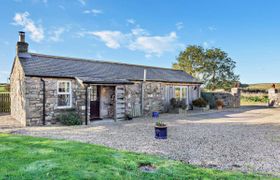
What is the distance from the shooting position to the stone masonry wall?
38.5 ft

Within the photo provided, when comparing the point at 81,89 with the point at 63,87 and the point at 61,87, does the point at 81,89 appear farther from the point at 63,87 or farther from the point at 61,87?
the point at 61,87

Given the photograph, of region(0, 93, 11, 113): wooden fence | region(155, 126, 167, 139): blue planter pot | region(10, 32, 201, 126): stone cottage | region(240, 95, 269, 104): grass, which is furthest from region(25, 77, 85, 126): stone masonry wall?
region(240, 95, 269, 104): grass

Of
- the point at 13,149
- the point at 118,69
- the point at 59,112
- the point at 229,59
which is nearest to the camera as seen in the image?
the point at 13,149

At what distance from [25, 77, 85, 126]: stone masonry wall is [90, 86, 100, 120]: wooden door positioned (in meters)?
1.25

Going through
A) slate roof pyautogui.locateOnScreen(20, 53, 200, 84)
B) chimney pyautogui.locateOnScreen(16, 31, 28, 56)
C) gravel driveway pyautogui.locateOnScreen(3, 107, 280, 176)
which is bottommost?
gravel driveway pyautogui.locateOnScreen(3, 107, 280, 176)

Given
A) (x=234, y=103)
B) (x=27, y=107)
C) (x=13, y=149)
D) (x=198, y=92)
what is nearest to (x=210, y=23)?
(x=198, y=92)

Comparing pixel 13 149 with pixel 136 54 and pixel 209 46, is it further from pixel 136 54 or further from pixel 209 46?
pixel 209 46

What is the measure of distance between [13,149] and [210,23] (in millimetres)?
20363

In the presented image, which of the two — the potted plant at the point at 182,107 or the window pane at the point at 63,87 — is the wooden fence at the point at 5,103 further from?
the potted plant at the point at 182,107

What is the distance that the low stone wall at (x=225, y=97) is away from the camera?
2381cm

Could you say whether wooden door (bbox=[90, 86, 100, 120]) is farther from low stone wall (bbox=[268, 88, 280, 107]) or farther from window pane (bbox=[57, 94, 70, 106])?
low stone wall (bbox=[268, 88, 280, 107])

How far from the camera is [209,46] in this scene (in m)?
34.1

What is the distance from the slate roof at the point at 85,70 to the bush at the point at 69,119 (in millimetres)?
2215

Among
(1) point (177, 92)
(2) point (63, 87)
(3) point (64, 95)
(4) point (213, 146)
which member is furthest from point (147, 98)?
(4) point (213, 146)
